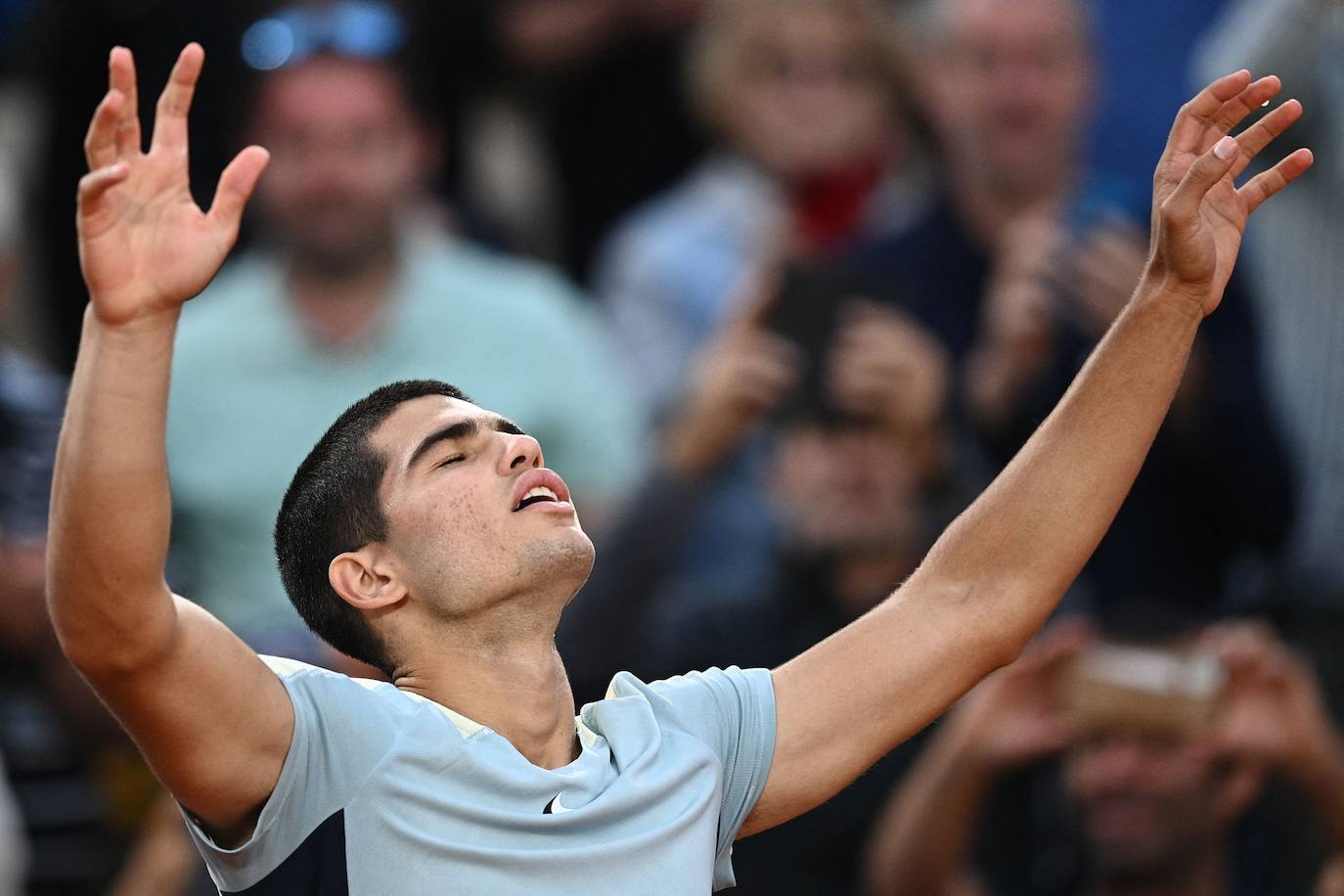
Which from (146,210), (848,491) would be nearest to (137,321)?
(146,210)

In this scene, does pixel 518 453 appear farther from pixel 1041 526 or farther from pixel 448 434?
pixel 1041 526

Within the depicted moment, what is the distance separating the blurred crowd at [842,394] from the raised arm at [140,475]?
7.78ft

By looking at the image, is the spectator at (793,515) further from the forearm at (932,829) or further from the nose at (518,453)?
the nose at (518,453)

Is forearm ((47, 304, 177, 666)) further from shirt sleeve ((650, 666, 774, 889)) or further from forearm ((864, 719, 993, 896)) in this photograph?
forearm ((864, 719, 993, 896))

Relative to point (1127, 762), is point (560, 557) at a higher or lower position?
higher

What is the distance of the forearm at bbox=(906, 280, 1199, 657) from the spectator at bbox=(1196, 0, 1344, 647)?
2.85 m

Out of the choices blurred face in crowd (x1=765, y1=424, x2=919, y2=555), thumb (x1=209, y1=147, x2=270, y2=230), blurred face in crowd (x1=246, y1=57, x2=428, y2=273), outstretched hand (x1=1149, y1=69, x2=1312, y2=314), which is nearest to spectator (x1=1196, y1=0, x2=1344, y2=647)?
blurred face in crowd (x1=765, y1=424, x2=919, y2=555)

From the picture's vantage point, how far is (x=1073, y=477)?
3.25m

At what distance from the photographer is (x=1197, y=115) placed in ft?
10.6

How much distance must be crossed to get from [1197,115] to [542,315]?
10.7 feet

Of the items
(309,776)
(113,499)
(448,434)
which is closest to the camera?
(113,499)

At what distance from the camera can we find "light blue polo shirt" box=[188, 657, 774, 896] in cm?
286

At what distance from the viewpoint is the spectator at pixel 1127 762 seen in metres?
5.18

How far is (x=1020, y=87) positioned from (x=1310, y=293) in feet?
3.71
